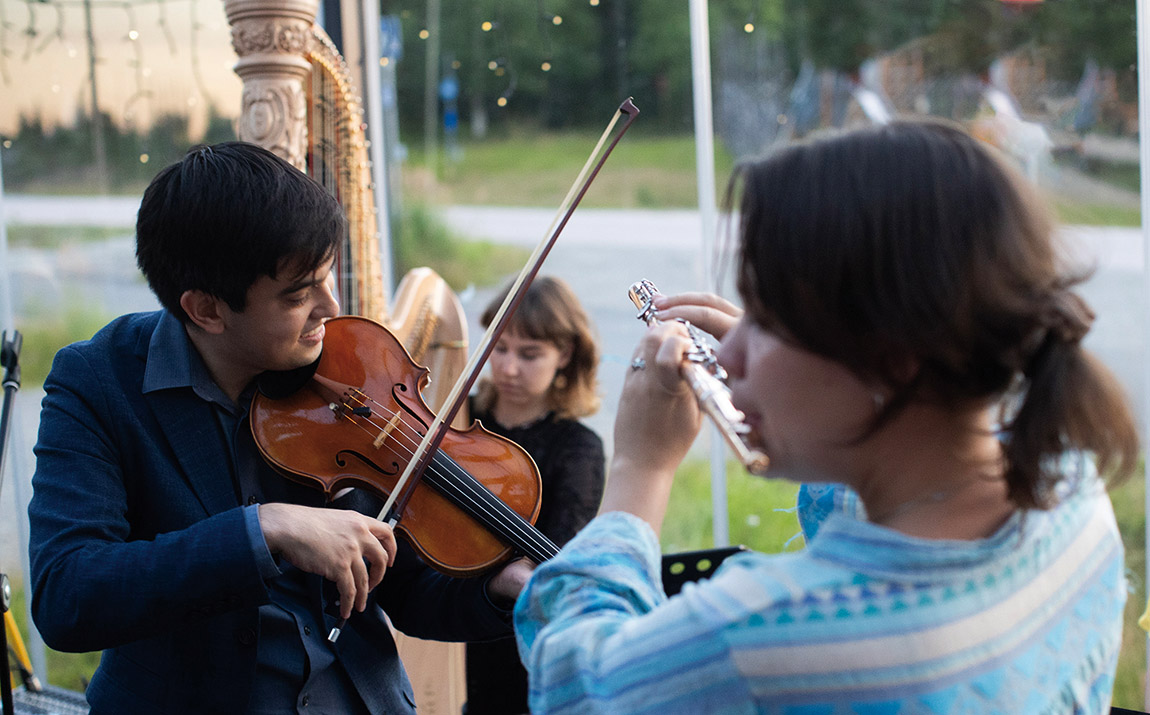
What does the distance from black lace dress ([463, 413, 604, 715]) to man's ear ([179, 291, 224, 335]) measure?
3.86 ft

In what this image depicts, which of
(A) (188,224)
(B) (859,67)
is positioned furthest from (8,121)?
(B) (859,67)

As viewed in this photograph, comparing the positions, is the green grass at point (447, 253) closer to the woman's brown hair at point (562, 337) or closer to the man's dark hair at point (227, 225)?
the woman's brown hair at point (562, 337)

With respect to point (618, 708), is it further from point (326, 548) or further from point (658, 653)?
point (326, 548)

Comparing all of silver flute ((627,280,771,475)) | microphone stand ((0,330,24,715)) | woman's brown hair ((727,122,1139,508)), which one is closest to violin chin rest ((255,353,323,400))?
silver flute ((627,280,771,475))

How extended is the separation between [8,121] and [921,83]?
3.12 metres

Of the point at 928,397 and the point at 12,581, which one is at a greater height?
the point at 928,397

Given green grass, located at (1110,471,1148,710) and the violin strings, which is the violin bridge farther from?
green grass, located at (1110,471,1148,710)

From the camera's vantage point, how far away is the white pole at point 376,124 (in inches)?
139

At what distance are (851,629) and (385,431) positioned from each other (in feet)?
3.11

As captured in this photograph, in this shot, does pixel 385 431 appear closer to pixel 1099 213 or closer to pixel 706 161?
pixel 706 161

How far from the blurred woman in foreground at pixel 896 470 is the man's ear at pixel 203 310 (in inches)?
31.3

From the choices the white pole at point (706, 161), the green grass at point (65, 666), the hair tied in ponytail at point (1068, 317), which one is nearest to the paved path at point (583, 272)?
the white pole at point (706, 161)

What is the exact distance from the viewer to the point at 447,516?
4.84ft

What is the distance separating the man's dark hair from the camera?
1.38m
